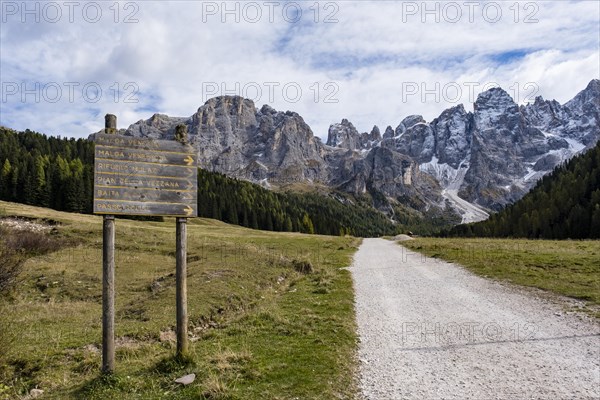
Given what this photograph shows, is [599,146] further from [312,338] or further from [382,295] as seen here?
[312,338]

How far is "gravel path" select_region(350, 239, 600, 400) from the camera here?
844 centimetres

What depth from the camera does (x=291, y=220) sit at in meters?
159

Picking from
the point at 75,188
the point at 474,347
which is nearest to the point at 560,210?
the point at 474,347

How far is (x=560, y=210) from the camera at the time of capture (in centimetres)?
11056

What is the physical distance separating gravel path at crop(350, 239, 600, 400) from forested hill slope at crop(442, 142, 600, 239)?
93.4m

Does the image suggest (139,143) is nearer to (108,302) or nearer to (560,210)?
(108,302)

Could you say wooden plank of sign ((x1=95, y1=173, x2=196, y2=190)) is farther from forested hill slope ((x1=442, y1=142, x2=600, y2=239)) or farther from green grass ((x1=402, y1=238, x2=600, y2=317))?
forested hill slope ((x1=442, y1=142, x2=600, y2=239))

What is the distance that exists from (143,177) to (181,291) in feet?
11.5

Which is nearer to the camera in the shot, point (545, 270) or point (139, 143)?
point (139, 143)

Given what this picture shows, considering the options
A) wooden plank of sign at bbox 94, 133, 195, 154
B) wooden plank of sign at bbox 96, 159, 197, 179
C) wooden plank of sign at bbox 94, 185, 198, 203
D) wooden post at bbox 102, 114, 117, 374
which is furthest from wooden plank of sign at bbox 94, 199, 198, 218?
wooden plank of sign at bbox 94, 133, 195, 154

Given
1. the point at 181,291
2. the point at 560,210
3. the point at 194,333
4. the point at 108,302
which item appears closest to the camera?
the point at 108,302

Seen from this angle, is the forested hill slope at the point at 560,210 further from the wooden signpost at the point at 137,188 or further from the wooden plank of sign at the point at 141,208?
the wooden plank of sign at the point at 141,208

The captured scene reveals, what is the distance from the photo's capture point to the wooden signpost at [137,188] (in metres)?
9.78

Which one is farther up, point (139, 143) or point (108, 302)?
point (139, 143)
